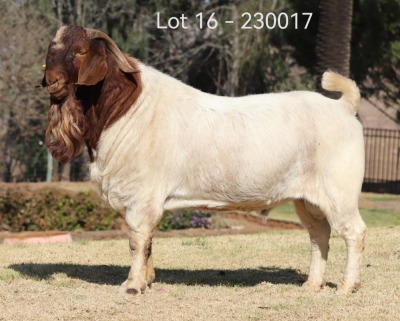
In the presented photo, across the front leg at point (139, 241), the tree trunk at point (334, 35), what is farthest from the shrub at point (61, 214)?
the front leg at point (139, 241)

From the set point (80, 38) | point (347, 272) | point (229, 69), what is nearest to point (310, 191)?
point (347, 272)

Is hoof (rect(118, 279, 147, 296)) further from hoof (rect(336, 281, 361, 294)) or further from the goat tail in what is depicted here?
the goat tail

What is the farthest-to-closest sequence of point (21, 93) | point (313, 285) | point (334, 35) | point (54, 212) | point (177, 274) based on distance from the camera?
1. point (21, 93)
2. point (334, 35)
3. point (54, 212)
4. point (177, 274)
5. point (313, 285)

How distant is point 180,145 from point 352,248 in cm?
193

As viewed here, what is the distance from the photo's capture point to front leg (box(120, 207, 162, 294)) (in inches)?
323

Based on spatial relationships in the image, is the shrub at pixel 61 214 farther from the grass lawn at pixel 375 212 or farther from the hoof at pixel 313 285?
the hoof at pixel 313 285

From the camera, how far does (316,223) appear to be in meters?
→ 9.09

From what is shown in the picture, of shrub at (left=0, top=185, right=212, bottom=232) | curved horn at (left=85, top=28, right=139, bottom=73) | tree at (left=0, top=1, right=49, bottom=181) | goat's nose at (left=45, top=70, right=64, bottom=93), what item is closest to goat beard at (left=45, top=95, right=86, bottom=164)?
goat's nose at (left=45, top=70, right=64, bottom=93)

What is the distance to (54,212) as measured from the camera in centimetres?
1634

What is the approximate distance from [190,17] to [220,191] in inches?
965

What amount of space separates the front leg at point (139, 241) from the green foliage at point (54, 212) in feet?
26.2

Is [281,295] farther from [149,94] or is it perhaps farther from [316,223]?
[149,94]

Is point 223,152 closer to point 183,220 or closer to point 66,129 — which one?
point 66,129

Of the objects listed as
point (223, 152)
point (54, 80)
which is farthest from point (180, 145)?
point (54, 80)
